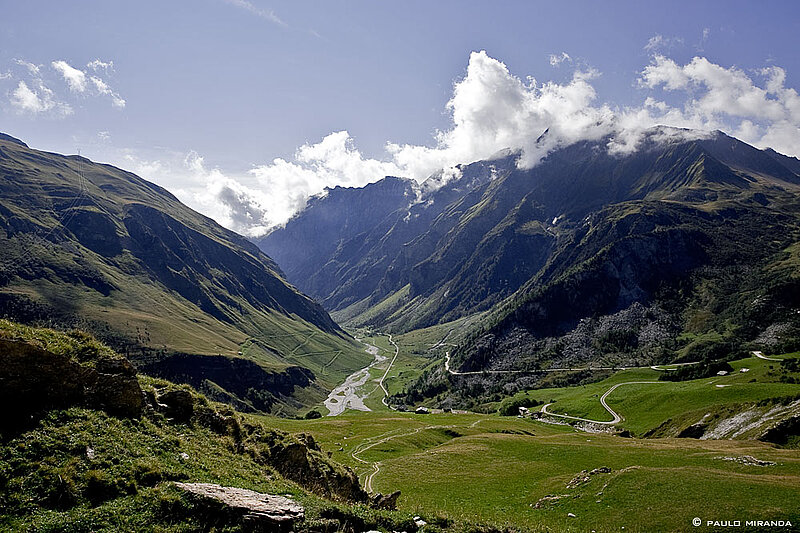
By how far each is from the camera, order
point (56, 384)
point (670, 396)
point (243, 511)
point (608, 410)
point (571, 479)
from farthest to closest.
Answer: point (608, 410)
point (670, 396)
point (571, 479)
point (56, 384)
point (243, 511)

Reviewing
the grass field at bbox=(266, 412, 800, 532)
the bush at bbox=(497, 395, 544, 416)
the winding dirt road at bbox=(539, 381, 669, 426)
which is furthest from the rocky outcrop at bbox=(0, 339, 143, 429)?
the bush at bbox=(497, 395, 544, 416)

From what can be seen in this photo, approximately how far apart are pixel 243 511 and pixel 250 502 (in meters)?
0.80

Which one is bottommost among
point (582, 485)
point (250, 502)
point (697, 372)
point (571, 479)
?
point (697, 372)

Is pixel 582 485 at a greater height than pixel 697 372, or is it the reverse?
pixel 582 485

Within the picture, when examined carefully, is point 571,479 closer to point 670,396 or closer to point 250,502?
point 250,502

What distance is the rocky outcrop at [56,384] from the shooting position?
64.7 feet

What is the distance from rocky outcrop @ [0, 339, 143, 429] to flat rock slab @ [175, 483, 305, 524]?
26.0 ft

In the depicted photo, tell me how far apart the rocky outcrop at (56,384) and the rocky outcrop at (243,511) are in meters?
7.92

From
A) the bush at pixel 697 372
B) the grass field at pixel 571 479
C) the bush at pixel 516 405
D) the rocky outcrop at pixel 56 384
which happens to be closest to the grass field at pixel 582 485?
the grass field at pixel 571 479

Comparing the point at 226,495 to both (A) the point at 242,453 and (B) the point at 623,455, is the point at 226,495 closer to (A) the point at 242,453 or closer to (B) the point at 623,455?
(A) the point at 242,453

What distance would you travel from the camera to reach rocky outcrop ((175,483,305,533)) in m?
17.3

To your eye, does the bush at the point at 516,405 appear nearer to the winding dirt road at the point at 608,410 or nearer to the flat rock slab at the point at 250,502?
the winding dirt road at the point at 608,410

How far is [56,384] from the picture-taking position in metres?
21.9

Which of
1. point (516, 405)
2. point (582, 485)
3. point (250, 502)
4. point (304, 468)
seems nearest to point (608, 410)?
point (516, 405)
